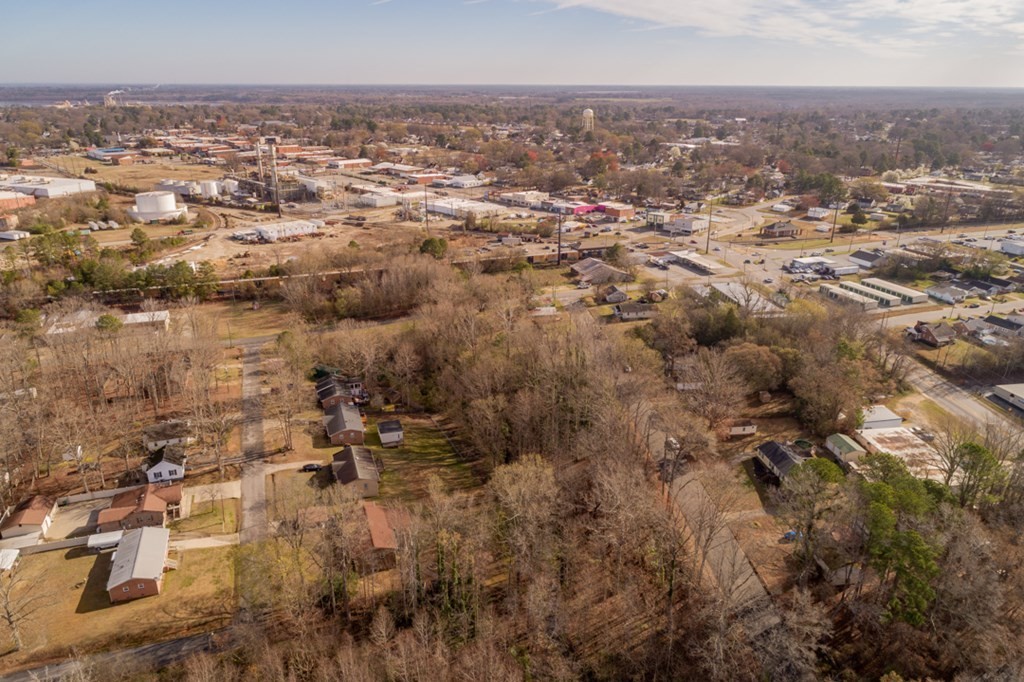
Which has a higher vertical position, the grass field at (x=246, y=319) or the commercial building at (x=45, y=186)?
the commercial building at (x=45, y=186)

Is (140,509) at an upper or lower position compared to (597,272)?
lower

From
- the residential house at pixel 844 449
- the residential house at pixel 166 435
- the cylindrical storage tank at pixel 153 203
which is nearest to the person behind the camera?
the residential house at pixel 844 449

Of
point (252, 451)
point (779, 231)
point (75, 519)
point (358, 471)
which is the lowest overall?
point (75, 519)

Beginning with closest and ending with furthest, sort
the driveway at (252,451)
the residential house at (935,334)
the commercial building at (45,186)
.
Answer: the driveway at (252,451) → the residential house at (935,334) → the commercial building at (45,186)

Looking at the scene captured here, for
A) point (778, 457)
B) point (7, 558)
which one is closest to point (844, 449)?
point (778, 457)

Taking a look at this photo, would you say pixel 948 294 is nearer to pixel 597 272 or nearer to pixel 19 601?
pixel 597 272

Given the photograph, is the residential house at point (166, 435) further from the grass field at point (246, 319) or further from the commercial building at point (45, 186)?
the commercial building at point (45, 186)

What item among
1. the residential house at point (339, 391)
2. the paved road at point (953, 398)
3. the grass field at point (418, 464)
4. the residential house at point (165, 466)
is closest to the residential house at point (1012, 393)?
the paved road at point (953, 398)

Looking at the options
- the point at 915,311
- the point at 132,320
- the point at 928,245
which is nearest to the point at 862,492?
the point at 915,311
